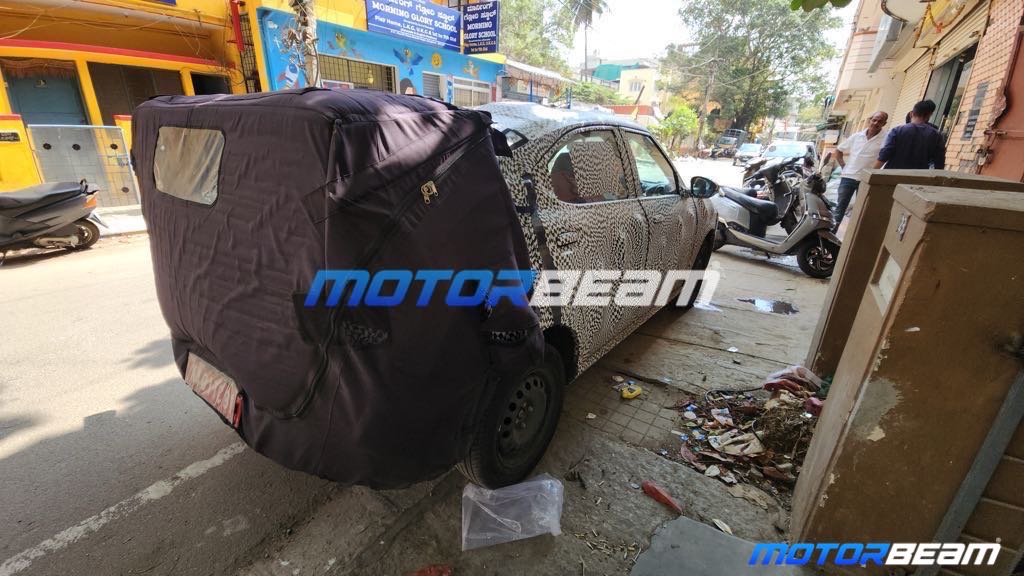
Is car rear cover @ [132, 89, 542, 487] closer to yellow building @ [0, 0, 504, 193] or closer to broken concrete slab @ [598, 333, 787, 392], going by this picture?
broken concrete slab @ [598, 333, 787, 392]

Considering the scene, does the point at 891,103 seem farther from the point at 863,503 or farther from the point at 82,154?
the point at 82,154

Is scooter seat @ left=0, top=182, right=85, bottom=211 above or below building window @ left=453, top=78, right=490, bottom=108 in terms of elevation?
below

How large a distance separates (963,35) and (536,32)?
31.8 metres

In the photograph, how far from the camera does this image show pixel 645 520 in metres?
2.15

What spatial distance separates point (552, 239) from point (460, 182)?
2.63ft

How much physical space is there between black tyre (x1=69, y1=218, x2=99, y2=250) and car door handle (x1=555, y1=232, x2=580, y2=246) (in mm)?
7401

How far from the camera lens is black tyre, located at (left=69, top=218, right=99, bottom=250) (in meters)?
6.50

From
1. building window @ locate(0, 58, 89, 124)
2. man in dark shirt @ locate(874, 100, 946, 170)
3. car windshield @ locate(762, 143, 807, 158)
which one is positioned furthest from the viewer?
car windshield @ locate(762, 143, 807, 158)

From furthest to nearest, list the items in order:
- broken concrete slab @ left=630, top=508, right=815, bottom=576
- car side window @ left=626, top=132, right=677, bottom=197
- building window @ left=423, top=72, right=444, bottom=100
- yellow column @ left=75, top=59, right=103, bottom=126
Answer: building window @ left=423, top=72, right=444, bottom=100 < yellow column @ left=75, top=59, right=103, bottom=126 < car side window @ left=626, top=132, right=677, bottom=197 < broken concrete slab @ left=630, top=508, right=815, bottom=576

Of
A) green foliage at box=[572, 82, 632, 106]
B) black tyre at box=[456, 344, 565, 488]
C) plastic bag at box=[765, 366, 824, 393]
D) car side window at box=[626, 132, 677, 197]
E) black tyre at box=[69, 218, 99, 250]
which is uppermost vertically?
green foliage at box=[572, 82, 632, 106]

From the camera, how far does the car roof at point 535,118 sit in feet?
7.87

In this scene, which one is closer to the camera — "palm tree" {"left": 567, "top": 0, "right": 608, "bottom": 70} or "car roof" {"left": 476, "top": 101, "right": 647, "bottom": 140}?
"car roof" {"left": 476, "top": 101, "right": 647, "bottom": 140}

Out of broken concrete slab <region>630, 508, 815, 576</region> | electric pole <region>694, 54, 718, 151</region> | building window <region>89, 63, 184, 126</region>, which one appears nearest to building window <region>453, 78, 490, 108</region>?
building window <region>89, 63, 184, 126</region>

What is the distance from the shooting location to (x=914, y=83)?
10.7 metres
